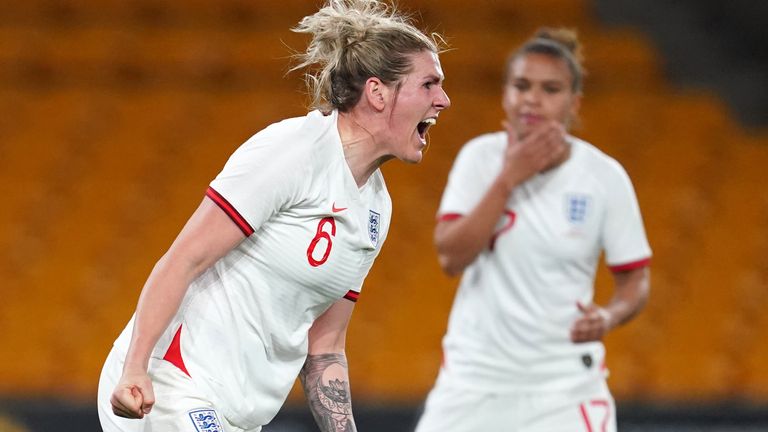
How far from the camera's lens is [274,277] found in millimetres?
3137

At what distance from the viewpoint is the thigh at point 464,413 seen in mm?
4633

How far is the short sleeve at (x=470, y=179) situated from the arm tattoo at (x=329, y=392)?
1.42 m

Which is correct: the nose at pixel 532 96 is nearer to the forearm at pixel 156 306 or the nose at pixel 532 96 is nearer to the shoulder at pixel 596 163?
the shoulder at pixel 596 163

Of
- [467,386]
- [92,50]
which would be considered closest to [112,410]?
[467,386]

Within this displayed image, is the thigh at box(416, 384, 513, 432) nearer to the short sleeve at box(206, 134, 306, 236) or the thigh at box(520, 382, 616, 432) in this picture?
the thigh at box(520, 382, 616, 432)

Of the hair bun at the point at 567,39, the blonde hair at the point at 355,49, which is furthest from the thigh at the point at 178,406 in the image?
the hair bun at the point at 567,39

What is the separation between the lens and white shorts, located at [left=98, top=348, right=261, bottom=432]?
306 cm

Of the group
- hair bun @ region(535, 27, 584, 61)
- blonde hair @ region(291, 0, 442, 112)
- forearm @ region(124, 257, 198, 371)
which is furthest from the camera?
hair bun @ region(535, 27, 584, 61)

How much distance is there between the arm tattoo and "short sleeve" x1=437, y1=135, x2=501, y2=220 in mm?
1424

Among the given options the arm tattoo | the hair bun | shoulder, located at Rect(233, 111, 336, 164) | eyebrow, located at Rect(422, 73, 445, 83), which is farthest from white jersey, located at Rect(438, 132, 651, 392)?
shoulder, located at Rect(233, 111, 336, 164)

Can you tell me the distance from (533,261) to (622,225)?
0.40m

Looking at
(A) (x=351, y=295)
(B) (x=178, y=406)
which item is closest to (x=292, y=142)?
(A) (x=351, y=295)

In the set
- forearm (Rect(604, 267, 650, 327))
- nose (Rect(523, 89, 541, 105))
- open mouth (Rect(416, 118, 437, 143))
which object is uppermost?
nose (Rect(523, 89, 541, 105))

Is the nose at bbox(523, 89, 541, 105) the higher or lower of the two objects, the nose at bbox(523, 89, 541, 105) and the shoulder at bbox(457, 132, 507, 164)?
the higher
